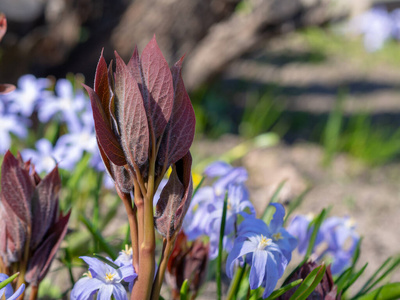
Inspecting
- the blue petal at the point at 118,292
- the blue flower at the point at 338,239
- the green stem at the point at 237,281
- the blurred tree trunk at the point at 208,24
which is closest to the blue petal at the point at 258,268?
the green stem at the point at 237,281

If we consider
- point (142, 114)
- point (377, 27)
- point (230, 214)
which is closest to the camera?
point (142, 114)

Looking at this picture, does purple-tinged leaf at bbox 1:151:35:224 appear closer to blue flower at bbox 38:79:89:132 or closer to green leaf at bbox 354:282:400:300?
green leaf at bbox 354:282:400:300

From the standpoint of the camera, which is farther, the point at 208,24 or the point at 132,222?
the point at 208,24

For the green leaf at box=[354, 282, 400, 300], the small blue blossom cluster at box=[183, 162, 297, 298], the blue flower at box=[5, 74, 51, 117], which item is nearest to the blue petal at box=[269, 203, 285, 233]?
the small blue blossom cluster at box=[183, 162, 297, 298]

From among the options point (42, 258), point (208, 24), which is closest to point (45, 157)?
point (42, 258)

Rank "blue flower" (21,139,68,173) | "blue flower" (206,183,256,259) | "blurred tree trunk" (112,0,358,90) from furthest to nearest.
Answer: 1. "blurred tree trunk" (112,0,358,90)
2. "blue flower" (21,139,68,173)
3. "blue flower" (206,183,256,259)

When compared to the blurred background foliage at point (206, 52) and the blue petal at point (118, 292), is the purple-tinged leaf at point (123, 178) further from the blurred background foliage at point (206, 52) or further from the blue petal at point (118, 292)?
the blurred background foliage at point (206, 52)

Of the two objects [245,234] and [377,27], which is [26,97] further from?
[377,27]
